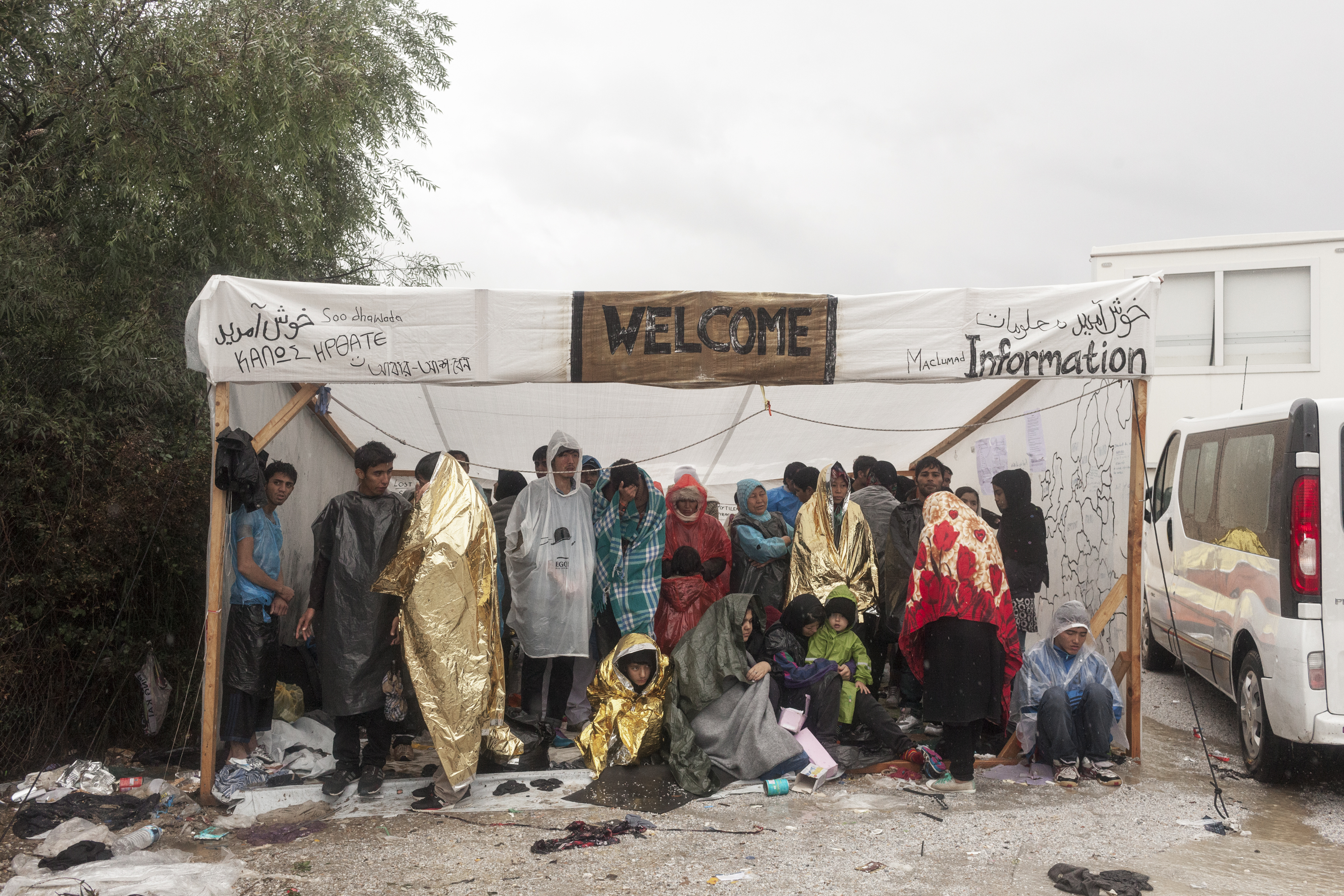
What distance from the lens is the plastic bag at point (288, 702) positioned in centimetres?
545

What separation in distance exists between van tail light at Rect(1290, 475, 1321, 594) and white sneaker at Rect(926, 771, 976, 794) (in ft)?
6.01

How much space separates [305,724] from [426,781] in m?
0.93

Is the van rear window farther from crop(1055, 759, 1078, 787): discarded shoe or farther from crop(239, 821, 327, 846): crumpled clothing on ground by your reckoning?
crop(239, 821, 327, 846): crumpled clothing on ground

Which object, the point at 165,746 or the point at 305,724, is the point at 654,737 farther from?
the point at 165,746

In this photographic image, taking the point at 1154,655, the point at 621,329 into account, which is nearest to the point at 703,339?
the point at 621,329

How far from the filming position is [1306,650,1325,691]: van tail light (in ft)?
14.5

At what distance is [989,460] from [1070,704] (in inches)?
107

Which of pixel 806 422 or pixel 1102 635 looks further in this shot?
pixel 806 422

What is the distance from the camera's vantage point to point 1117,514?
18.9 ft

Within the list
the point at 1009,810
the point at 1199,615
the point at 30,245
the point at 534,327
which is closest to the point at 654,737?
the point at 1009,810

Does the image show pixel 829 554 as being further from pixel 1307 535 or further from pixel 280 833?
pixel 280 833

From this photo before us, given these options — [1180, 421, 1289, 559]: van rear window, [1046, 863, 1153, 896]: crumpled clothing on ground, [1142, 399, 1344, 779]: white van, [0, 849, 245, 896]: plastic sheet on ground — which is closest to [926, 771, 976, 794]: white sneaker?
[1046, 863, 1153, 896]: crumpled clothing on ground

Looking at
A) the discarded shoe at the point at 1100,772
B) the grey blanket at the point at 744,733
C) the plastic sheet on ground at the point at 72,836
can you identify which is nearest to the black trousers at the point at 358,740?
the plastic sheet on ground at the point at 72,836

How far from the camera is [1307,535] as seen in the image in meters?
4.51
